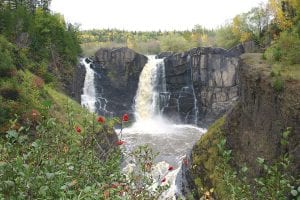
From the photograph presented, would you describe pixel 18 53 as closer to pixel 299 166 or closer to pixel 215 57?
pixel 215 57

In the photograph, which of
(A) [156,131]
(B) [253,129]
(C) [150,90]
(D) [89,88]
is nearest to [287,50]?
(B) [253,129]

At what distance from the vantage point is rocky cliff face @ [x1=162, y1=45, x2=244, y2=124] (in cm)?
4641

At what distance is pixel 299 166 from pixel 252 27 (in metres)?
47.8

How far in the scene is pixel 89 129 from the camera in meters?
5.85

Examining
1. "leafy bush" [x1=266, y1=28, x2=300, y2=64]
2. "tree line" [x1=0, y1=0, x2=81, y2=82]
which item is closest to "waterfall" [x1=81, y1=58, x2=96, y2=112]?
"tree line" [x1=0, y1=0, x2=81, y2=82]

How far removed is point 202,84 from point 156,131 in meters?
9.68

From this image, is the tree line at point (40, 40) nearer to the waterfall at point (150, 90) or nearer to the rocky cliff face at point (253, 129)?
the waterfall at point (150, 90)

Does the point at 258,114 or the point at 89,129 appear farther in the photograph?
the point at 258,114

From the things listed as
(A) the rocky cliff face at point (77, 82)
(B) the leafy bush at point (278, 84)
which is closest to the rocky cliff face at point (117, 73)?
(A) the rocky cliff face at point (77, 82)

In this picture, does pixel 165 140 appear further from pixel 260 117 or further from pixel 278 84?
pixel 278 84

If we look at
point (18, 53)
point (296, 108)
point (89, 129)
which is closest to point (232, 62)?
point (18, 53)

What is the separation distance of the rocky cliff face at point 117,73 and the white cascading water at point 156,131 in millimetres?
1041

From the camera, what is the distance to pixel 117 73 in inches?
2014

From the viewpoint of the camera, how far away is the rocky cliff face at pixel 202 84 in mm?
46406
